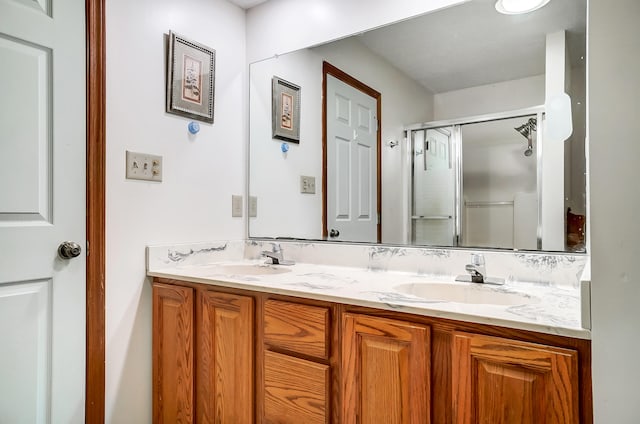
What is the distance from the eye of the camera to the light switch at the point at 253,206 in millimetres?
2045

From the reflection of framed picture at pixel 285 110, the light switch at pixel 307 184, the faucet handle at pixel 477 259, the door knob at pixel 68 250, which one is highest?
the reflection of framed picture at pixel 285 110

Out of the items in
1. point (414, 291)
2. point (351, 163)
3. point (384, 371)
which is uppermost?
point (351, 163)

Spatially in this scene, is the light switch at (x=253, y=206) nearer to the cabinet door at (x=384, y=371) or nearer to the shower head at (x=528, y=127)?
the cabinet door at (x=384, y=371)

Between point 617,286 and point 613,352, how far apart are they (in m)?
0.13

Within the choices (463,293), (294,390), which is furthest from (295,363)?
(463,293)

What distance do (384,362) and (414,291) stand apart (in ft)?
1.27

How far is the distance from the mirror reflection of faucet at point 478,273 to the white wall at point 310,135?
34 cm

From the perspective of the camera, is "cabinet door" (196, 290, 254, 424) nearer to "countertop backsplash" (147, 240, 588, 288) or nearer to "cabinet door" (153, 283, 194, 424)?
"cabinet door" (153, 283, 194, 424)

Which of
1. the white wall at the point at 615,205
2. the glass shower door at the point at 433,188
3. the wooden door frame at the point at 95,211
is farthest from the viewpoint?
the glass shower door at the point at 433,188

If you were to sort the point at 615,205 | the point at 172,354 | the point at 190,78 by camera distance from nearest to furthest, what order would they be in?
the point at 615,205 → the point at 172,354 → the point at 190,78

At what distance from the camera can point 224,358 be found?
135cm

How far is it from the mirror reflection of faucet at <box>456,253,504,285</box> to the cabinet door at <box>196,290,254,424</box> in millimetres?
750

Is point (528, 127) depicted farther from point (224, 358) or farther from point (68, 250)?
point (68, 250)

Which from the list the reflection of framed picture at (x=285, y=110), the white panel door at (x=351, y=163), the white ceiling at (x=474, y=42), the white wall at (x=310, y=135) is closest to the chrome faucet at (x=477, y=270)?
the white wall at (x=310, y=135)
